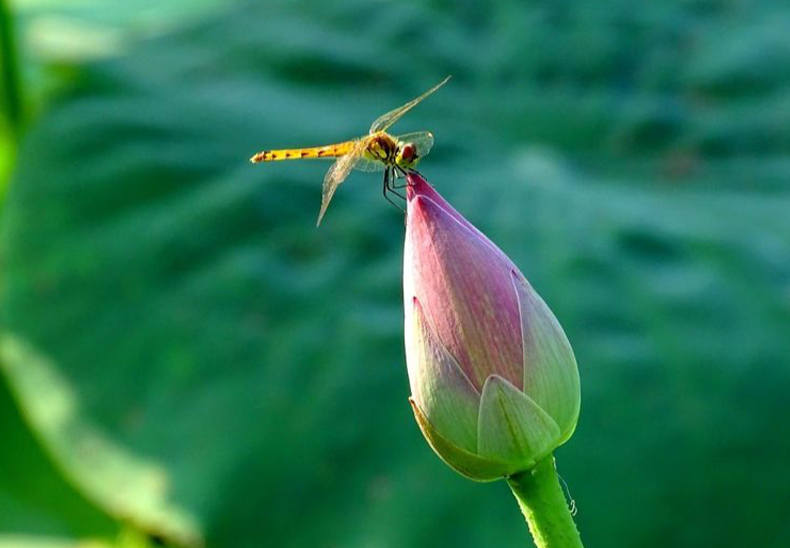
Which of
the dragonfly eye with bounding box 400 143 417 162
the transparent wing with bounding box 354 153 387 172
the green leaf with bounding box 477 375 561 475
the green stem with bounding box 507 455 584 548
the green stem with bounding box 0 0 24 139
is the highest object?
the green stem with bounding box 0 0 24 139

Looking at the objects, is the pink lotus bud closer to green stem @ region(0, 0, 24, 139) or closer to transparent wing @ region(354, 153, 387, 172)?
transparent wing @ region(354, 153, 387, 172)

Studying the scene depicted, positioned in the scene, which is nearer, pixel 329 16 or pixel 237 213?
pixel 237 213

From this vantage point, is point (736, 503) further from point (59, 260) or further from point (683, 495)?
point (59, 260)

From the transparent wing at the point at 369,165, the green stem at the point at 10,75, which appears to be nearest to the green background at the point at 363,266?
the green stem at the point at 10,75

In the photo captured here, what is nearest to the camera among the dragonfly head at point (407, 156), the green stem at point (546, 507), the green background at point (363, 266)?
the green stem at point (546, 507)

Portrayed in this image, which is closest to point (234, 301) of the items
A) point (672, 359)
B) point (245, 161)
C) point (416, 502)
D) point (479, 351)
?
point (245, 161)

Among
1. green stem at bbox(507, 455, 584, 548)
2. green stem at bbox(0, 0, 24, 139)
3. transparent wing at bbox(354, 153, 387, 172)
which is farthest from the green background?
green stem at bbox(507, 455, 584, 548)

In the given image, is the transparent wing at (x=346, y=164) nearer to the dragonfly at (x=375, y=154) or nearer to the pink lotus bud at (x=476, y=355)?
the dragonfly at (x=375, y=154)
